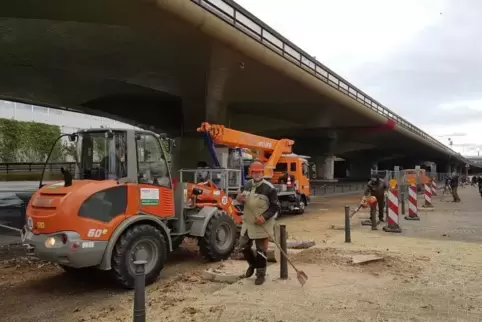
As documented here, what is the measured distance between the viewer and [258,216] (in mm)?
6656

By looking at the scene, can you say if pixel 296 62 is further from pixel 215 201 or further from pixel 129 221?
pixel 129 221

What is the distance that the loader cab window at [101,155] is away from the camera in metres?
7.31

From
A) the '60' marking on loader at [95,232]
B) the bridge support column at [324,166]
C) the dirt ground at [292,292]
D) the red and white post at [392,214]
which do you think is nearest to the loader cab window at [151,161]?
the '60' marking on loader at [95,232]

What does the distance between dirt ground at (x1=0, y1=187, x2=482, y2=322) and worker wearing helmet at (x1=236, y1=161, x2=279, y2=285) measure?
374 millimetres

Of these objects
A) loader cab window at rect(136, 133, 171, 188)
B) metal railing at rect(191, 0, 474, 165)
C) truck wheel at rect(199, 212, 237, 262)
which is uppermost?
metal railing at rect(191, 0, 474, 165)

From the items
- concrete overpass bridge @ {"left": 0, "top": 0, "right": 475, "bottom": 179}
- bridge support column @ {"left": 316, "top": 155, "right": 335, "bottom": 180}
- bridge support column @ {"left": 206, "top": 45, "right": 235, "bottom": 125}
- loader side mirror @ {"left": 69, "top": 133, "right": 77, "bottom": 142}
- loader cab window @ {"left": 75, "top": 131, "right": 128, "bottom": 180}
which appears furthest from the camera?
bridge support column @ {"left": 316, "top": 155, "right": 335, "bottom": 180}

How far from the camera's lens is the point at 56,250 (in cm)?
649

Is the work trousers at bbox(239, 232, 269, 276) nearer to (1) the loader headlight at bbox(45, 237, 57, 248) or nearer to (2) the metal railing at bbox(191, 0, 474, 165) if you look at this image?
(1) the loader headlight at bbox(45, 237, 57, 248)

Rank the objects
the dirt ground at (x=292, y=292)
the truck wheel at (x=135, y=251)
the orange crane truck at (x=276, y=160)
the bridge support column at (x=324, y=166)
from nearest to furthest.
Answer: the dirt ground at (x=292, y=292), the truck wheel at (x=135, y=251), the orange crane truck at (x=276, y=160), the bridge support column at (x=324, y=166)

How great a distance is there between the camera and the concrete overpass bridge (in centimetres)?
1386

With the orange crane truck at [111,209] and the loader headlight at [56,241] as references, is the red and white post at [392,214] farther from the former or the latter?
the loader headlight at [56,241]

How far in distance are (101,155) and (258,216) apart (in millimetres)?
2908

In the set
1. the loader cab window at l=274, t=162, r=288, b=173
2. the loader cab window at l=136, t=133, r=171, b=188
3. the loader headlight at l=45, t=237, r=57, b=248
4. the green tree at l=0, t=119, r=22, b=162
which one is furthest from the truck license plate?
the green tree at l=0, t=119, r=22, b=162

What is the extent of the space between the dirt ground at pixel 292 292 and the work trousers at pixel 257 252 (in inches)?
10.0
